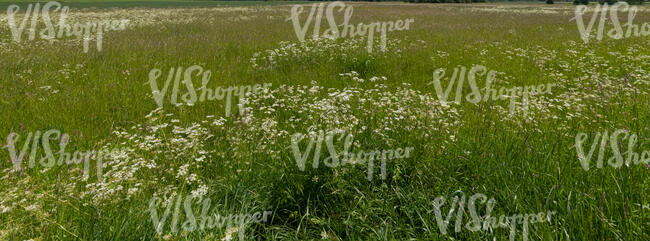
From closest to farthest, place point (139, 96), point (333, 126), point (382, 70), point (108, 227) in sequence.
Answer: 1. point (108, 227)
2. point (333, 126)
3. point (139, 96)
4. point (382, 70)

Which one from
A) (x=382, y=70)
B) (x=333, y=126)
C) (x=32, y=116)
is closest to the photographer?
(x=333, y=126)

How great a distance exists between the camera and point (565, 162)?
9.26 ft

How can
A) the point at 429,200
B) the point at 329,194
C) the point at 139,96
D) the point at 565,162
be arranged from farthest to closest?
the point at 139,96
the point at 329,194
the point at 565,162
the point at 429,200

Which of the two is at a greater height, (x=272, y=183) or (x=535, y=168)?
(x=535, y=168)

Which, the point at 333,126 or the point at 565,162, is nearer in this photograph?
the point at 565,162

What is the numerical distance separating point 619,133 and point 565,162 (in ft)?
2.97

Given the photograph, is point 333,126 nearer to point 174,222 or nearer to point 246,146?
point 246,146

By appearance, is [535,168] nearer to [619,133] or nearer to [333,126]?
[619,133]

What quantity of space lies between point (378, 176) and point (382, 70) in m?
5.58

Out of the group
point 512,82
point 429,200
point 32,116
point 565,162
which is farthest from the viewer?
point 512,82

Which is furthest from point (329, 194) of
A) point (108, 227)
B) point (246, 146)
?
point (108, 227)

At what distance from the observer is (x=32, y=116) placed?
5.13m

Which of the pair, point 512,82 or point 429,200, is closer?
point 429,200

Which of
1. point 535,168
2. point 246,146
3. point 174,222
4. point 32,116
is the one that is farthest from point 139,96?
point 535,168
